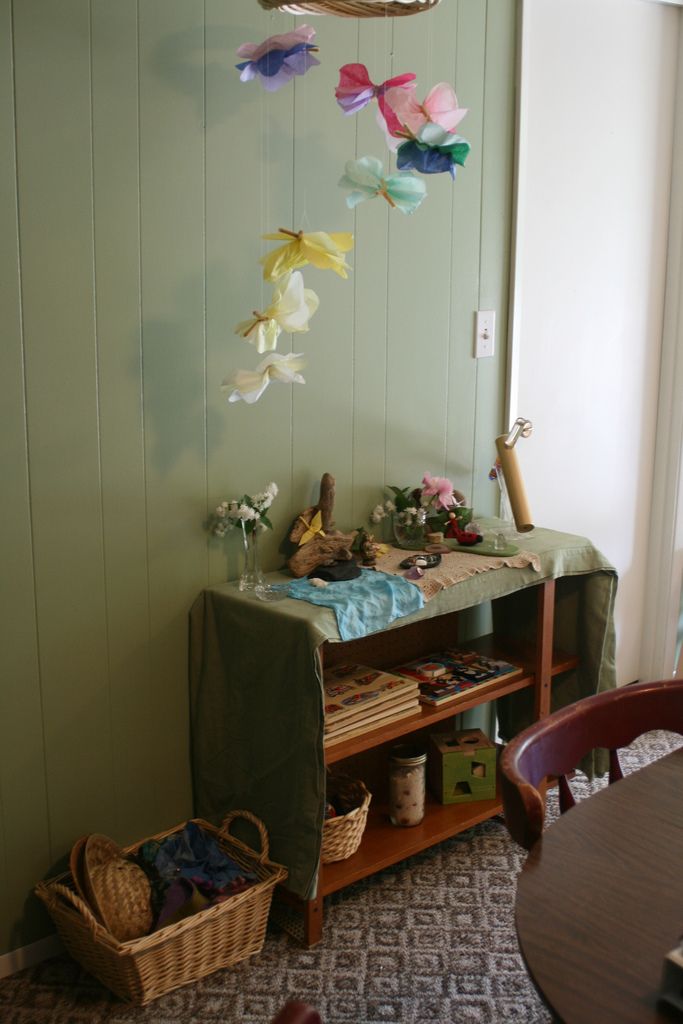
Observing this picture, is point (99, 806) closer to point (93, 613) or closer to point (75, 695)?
point (75, 695)

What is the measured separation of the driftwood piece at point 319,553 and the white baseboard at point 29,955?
3.14ft

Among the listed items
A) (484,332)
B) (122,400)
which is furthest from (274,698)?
(484,332)

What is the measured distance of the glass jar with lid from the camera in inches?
98.1

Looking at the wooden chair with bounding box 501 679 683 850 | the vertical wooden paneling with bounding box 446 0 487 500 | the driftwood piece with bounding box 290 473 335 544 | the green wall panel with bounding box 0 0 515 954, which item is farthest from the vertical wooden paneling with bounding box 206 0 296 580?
the wooden chair with bounding box 501 679 683 850

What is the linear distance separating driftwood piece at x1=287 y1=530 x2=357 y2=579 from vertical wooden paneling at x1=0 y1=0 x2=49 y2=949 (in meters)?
0.60

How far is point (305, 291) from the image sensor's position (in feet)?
6.62

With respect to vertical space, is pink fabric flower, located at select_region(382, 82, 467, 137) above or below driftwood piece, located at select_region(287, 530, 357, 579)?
above

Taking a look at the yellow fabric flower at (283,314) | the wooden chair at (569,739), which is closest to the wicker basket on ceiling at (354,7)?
the yellow fabric flower at (283,314)

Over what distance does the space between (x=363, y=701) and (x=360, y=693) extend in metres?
0.05

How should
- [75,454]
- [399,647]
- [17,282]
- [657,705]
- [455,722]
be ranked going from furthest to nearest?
[455,722], [399,647], [75,454], [17,282], [657,705]

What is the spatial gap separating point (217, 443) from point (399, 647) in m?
0.82

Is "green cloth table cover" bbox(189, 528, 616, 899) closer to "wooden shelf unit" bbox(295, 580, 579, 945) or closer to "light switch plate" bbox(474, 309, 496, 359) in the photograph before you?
"wooden shelf unit" bbox(295, 580, 579, 945)

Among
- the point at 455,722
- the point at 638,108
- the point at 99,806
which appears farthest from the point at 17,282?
the point at 638,108

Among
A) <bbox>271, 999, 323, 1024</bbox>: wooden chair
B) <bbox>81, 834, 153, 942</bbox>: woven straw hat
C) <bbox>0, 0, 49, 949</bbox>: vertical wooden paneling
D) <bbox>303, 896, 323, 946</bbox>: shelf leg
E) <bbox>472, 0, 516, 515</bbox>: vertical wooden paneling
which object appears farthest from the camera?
<bbox>472, 0, 516, 515</bbox>: vertical wooden paneling
